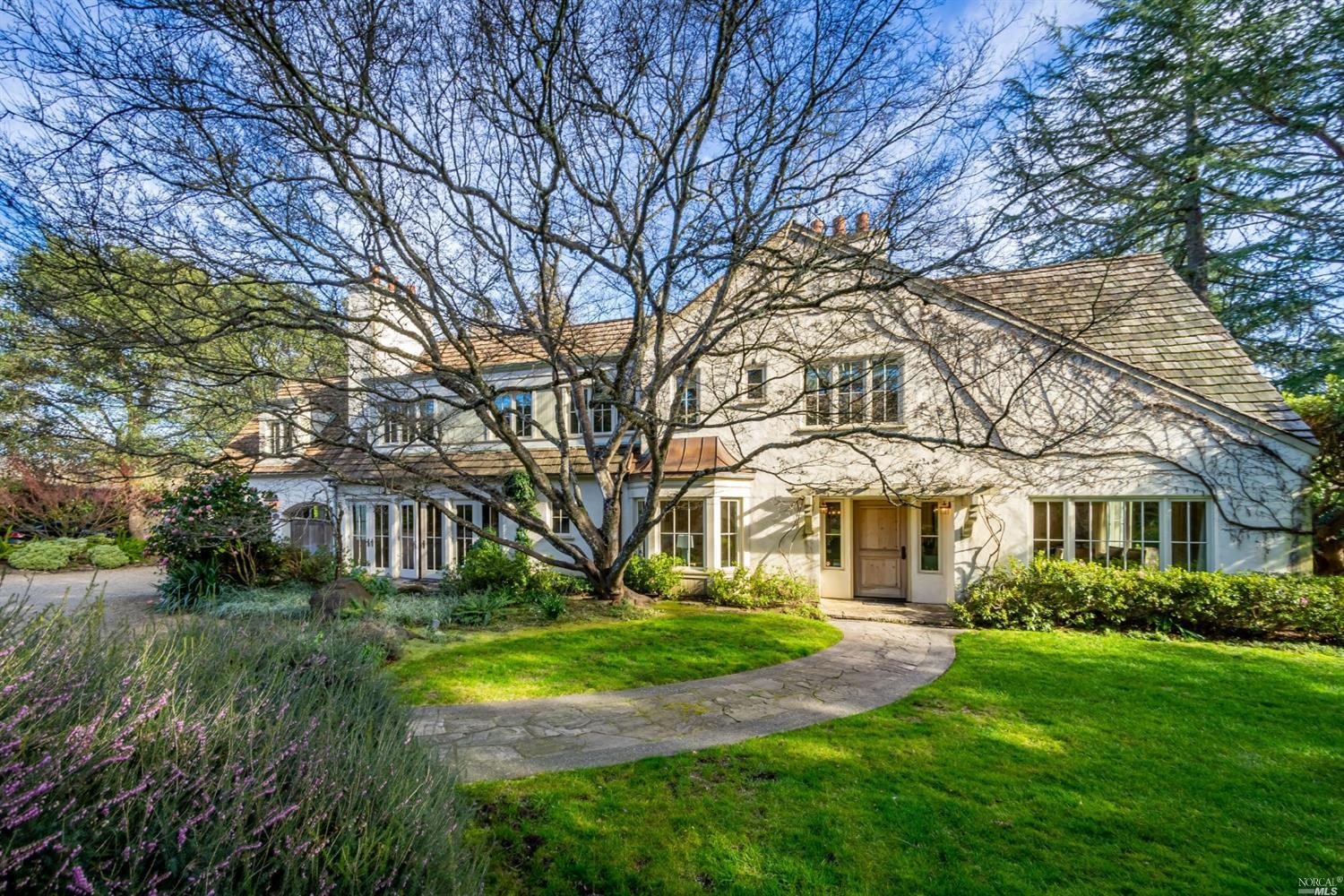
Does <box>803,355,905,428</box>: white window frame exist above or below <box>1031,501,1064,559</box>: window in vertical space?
above

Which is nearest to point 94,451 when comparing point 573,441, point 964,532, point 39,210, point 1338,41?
point 39,210

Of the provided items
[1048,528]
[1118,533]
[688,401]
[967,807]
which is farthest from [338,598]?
[1118,533]

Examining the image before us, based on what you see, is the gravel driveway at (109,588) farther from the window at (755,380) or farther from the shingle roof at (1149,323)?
the shingle roof at (1149,323)

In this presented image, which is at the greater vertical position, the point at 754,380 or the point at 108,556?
the point at 754,380

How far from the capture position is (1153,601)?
982 centimetres

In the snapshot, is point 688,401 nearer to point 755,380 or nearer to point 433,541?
point 755,380

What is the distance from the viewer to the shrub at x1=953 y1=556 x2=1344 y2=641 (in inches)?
364

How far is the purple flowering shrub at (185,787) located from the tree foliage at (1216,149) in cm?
895

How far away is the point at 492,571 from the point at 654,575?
3683mm

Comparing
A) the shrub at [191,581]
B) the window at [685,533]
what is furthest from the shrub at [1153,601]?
the shrub at [191,581]

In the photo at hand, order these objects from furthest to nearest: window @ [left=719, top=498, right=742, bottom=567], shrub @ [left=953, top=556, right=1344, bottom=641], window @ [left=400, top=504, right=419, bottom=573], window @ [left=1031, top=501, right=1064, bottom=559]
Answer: window @ [left=400, top=504, right=419, bottom=573] < window @ [left=719, top=498, right=742, bottom=567] < window @ [left=1031, top=501, right=1064, bottom=559] < shrub @ [left=953, top=556, right=1344, bottom=641]

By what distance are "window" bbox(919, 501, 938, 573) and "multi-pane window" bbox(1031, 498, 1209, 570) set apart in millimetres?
1869

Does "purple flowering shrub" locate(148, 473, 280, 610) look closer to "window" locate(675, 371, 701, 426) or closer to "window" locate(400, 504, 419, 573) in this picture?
"window" locate(400, 504, 419, 573)

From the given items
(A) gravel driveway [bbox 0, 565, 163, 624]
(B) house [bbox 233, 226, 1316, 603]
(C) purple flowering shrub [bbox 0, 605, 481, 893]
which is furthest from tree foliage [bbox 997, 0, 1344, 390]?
(A) gravel driveway [bbox 0, 565, 163, 624]
